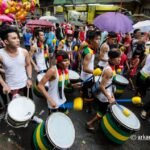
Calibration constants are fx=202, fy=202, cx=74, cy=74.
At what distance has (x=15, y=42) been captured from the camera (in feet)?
10.1

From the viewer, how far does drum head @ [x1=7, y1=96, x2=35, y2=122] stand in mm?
2709

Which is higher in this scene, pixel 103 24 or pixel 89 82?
pixel 103 24

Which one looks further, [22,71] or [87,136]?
[87,136]

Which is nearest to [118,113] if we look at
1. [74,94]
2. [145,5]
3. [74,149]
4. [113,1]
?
[74,149]

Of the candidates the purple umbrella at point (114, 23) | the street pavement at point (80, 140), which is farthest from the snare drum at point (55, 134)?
the purple umbrella at point (114, 23)

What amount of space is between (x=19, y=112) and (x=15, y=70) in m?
0.76

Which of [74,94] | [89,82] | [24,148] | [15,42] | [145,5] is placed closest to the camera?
[15,42]

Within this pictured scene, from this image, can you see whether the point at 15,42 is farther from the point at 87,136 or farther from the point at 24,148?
the point at 87,136

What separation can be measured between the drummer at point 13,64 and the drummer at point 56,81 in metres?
0.55

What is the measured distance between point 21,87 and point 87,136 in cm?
152

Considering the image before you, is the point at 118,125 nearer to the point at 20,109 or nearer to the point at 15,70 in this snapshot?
the point at 20,109

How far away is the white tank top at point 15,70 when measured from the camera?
3.11 m

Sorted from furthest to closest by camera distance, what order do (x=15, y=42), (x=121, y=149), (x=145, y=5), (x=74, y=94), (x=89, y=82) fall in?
(x=145, y=5)
(x=74, y=94)
(x=89, y=82)
(x=121, y=149)
(x=15, y=42)

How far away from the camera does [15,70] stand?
10.6 feet
